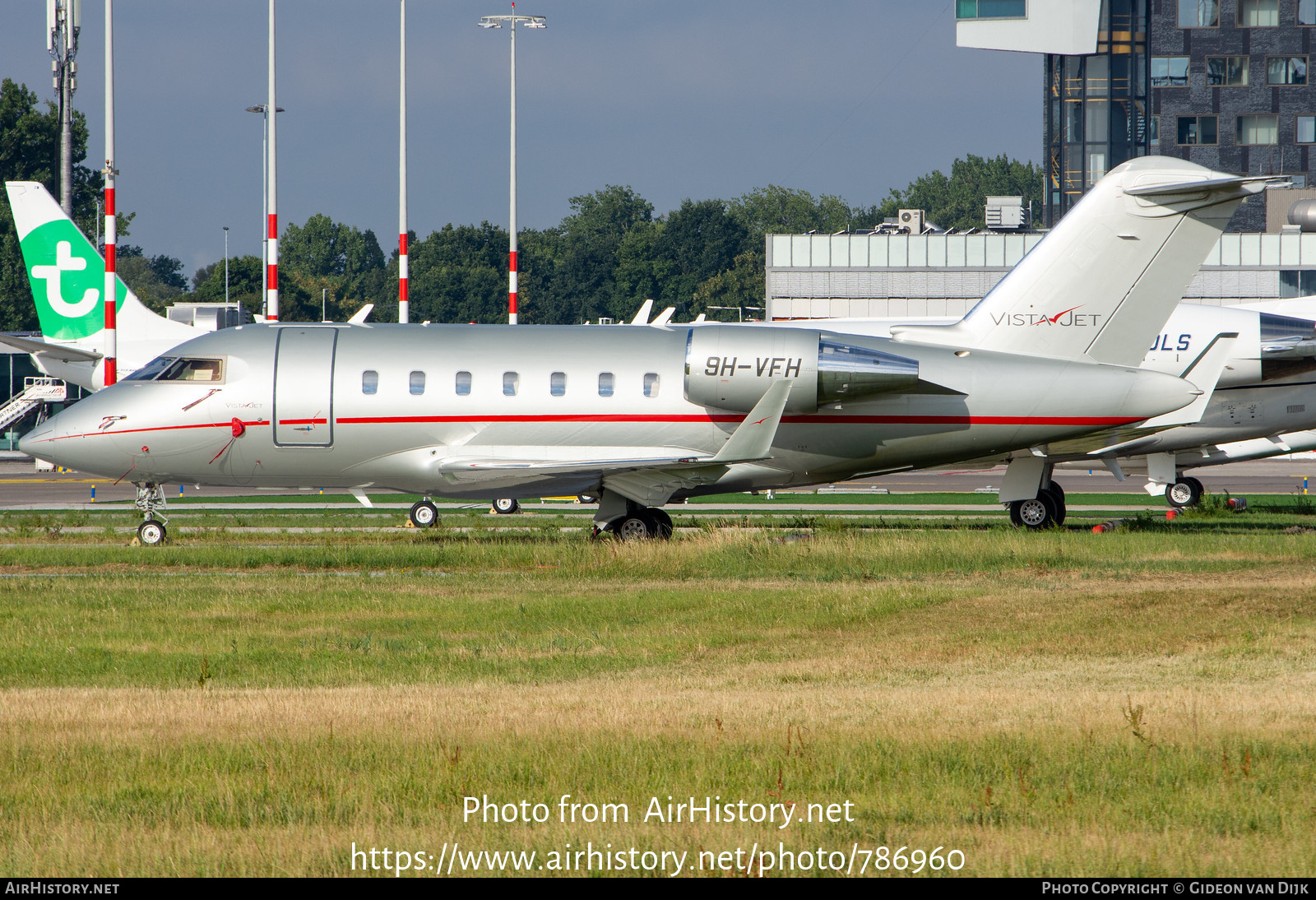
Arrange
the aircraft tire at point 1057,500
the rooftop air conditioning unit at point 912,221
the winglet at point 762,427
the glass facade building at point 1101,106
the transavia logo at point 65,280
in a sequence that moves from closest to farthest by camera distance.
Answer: the winglet at point 762,427 < the aircraft tire at point 1057,500 < the transavia logo at point 65,280 < the rooftop air conditioning unit at point 912,221 < the glass facade building at point 1101,106

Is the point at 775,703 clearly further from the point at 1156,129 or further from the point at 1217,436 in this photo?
the point at 1156,129

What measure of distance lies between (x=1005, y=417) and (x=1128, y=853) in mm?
17873

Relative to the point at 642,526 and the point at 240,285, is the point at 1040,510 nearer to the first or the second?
the point at 642,526

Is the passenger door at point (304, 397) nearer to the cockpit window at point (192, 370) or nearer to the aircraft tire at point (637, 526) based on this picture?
the cockpit window at point (192, 370)

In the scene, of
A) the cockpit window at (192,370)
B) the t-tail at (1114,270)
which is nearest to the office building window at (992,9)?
the t-tail at (1114,270)

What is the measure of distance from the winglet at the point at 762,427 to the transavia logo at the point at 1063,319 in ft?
17.3

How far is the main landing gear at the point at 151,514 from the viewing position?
24641 millimetres

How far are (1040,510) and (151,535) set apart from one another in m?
17.6

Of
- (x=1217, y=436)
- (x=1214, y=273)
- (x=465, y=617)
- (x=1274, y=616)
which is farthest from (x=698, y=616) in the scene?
(x=1214, y=273)

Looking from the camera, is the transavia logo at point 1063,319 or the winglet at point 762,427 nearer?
the winglet at point 762,427

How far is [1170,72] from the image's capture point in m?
107

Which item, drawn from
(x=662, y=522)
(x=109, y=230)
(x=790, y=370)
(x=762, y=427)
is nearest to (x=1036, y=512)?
(x=790, y=370)

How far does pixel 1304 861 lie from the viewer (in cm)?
706

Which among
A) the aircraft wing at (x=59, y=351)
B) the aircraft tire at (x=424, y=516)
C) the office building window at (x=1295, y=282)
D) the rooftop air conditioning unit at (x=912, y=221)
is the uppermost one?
the rooftop air conditioning unit at (x=912, y=221)
